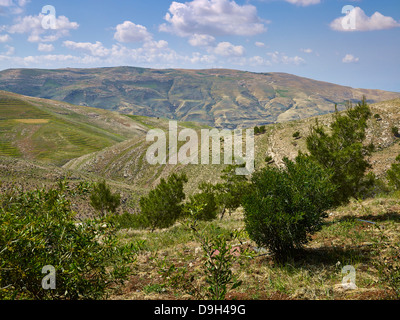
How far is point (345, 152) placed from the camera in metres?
14.1

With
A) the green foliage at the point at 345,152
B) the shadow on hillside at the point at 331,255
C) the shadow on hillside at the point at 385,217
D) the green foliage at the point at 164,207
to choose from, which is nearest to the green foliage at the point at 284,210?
the shadow on hillside at the point at 331,255

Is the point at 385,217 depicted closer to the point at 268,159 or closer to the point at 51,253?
the point at 51,253

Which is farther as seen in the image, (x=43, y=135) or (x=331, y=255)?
(x=43, y=135)

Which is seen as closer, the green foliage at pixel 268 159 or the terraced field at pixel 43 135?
the green foliage at pixel 268 159

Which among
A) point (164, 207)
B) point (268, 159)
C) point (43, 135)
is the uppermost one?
point (43, 135)

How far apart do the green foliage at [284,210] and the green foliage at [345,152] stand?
6810mm

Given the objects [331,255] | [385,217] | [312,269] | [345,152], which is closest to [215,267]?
[312,269]

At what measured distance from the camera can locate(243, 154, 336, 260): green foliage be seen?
7.42 meters

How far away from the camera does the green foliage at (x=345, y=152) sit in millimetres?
14352

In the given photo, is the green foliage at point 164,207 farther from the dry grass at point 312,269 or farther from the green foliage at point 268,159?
the green foliage at point 268,159

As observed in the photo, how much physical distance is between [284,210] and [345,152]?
8741 mm

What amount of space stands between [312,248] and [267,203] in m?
3.10
